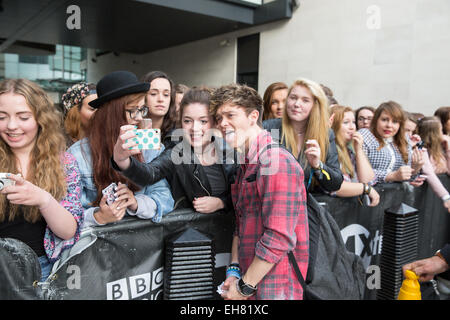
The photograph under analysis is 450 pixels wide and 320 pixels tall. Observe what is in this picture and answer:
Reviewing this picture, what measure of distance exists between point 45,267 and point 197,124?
1.22 m

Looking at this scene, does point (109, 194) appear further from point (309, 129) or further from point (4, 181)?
point (309, 129)

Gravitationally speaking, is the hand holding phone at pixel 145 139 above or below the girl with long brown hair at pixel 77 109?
below

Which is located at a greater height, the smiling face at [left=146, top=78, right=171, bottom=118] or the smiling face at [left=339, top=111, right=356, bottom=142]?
the smiling face at [left=146, top=78, right=171, bottom=118]

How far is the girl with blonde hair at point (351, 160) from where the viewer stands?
2721mm

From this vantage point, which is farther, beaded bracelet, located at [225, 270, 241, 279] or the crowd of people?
beaded bracelet, located at [225, 270, 241, 279]

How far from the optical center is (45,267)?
1705 mm

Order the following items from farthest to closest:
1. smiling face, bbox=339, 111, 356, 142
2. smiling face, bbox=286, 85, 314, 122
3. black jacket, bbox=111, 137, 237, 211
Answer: smiling face, bbox=339, 111, 356, 142 < smiling face, bbox=286, 85, 314, 122 < black jacket, bbox=111, 137, 237, 211

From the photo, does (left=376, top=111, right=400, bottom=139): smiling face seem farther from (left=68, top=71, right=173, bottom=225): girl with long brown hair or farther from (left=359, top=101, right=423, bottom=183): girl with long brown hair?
(left=68, top=71, right=173, bottom=225): girl with long brown hair

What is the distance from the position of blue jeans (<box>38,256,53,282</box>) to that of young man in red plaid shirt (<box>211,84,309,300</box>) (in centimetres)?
98

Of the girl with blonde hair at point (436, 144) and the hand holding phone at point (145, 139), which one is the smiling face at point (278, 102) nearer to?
the girl with blonde hair at point (436, 144)

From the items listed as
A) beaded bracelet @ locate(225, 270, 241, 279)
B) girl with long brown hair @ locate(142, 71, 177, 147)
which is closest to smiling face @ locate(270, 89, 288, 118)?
girl with long brown hair @ locate(142, 71, 177, 147)

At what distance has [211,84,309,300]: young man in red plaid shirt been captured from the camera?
5.29 feet

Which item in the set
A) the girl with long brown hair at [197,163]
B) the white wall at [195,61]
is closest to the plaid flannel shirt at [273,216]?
the girl with long brown hair at [197,163]

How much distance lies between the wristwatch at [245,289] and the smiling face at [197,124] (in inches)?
37.0
